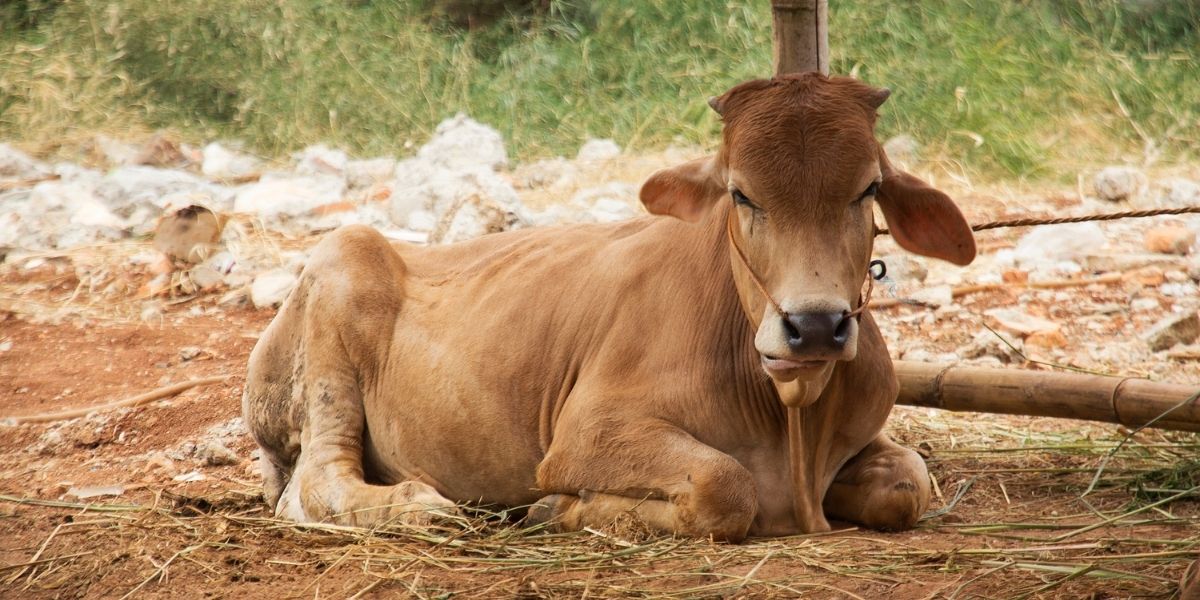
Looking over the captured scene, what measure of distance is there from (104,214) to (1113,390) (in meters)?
7.89

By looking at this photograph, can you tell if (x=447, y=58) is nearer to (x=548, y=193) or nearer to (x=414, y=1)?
(x=414, y=1)

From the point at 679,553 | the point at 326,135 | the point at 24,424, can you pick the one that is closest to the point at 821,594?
the point at 679,553

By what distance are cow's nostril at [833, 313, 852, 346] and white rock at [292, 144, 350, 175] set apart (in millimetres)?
8376

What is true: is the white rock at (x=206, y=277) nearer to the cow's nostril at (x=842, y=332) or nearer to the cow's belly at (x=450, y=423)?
the cow's belly at (x=450, y=423)

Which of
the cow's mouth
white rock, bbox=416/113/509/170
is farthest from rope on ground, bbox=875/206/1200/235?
white rock, bbox=416/113/509/170

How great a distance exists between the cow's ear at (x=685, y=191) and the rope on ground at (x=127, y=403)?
364 centimetres

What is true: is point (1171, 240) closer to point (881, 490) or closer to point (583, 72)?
point (881, 490)

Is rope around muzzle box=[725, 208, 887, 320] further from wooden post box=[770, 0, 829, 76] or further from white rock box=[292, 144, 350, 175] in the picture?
white rock box=[292, 144, 350, 175]

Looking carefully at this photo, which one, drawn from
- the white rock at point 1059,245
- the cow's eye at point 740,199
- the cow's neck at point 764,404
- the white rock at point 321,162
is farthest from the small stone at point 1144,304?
the white rock at point 321,162

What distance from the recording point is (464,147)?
11281 mm

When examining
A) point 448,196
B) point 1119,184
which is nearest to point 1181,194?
point 1119,184

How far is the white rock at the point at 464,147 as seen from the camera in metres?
11.1

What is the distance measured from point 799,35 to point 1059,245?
4022 millimetres

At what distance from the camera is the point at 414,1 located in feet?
48.5
